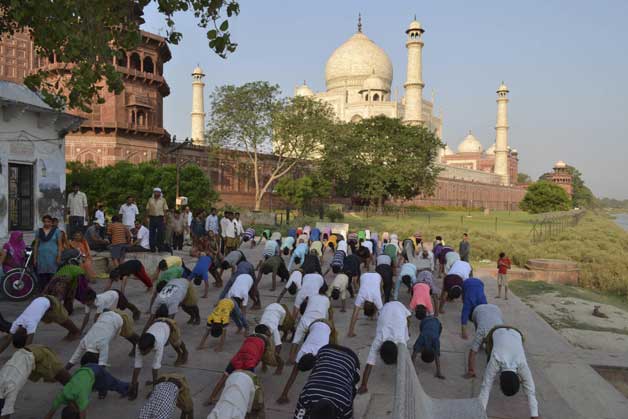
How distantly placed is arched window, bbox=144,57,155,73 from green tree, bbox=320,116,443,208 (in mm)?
14468

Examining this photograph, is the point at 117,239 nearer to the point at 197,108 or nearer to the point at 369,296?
the point at 369,296

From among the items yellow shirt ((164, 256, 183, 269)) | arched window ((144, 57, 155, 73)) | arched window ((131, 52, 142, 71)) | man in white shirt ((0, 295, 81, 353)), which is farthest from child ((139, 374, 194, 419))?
arched window ((144, 57, 155, 73))

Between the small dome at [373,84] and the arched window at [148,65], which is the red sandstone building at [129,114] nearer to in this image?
the arched window at [148,65]

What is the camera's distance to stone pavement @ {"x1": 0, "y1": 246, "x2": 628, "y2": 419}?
4.98 metres

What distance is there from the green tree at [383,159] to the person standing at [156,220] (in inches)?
1047

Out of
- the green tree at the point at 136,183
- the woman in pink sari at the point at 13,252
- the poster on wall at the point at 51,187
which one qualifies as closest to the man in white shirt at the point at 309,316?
the woman in pink sari at the point at 13,252

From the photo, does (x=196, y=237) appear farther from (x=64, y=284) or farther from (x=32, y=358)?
→ (x=32, y=358)

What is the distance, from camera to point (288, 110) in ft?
106

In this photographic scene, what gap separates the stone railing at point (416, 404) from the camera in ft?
9.49

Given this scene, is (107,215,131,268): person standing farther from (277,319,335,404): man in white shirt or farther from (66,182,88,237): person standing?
(277,319,335,404): man in white shirt

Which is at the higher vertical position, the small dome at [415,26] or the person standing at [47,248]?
the small dome at [415,26]

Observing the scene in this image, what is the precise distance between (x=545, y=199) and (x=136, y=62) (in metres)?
48.9

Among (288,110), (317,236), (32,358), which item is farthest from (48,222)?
(288,110)

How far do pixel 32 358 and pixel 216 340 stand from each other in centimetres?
300
